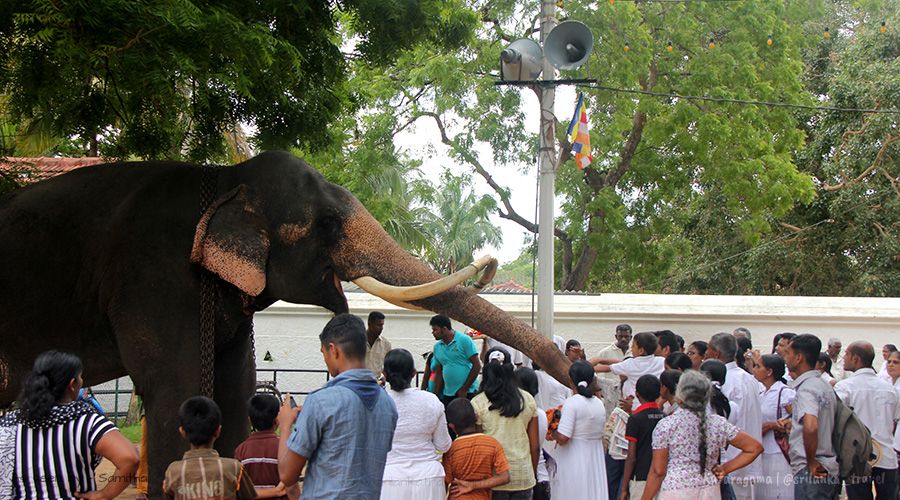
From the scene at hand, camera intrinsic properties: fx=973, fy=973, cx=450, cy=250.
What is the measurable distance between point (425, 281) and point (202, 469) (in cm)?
217

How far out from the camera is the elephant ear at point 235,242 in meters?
5.77

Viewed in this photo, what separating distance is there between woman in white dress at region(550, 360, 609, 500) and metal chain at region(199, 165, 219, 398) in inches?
97.8

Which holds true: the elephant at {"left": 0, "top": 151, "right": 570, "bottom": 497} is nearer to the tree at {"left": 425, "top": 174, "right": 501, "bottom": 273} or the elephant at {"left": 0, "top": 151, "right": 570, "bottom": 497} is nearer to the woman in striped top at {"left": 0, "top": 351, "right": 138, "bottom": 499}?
the woman in striped top at {"left": 0, "top": 351, "right": 138, "bottom": 499}

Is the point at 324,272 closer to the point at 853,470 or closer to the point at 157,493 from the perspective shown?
the point at 157,493

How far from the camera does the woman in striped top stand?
12.9 ft

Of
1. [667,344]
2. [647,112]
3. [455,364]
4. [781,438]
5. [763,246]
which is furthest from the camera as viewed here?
[763,246]

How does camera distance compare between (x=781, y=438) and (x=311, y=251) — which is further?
(x=781, y=438)

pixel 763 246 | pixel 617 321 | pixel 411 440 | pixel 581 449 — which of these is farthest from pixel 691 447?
pixel 763 246

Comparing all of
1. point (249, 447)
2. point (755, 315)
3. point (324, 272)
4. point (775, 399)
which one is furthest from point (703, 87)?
point (249, 447)

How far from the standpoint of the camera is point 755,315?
14781 millimetres

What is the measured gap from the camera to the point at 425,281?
6012 mm

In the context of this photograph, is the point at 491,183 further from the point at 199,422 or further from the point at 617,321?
the point at 199,422

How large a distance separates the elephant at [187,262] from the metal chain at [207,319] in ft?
0.04

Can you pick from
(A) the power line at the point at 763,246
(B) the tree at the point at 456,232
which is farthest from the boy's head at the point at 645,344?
(B) the tree at the point at 456,232
